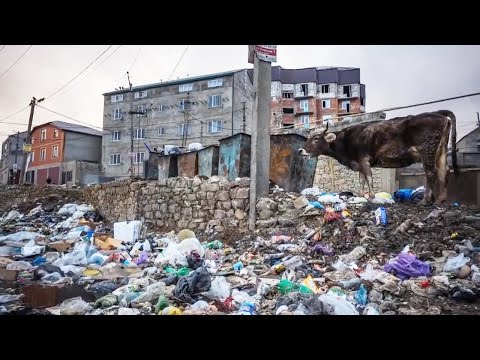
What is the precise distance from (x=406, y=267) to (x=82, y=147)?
17.2 metres

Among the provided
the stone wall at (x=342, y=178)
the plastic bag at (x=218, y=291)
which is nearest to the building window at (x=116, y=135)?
the stone wall at (x=342, y=178)

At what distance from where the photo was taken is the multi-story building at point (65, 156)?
14.0 metres

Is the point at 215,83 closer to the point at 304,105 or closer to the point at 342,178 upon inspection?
the point at 304,105

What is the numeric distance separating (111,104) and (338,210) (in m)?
14.2

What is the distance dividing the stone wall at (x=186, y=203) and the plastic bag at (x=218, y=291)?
6.02ft

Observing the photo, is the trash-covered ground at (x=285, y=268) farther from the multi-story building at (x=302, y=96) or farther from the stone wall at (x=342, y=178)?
the multi-story building at (x=302, y=96)

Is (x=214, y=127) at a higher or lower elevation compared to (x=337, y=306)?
higher

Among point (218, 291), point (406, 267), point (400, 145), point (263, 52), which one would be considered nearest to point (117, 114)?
point (263, 52)

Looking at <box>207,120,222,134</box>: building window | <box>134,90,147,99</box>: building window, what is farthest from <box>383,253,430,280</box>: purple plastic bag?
<box>134,90,147,99</box>: building window

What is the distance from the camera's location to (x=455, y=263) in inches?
108

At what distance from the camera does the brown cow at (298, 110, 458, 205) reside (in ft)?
13.3
